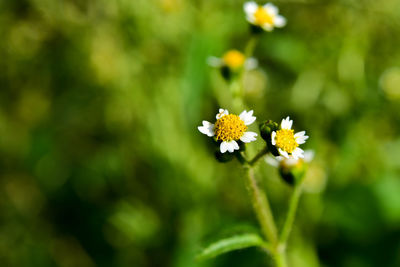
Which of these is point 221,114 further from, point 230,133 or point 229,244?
point 229,244

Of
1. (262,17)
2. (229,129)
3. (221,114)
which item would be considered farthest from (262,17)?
(229,129)

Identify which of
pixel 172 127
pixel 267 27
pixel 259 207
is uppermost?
pixel 172 127

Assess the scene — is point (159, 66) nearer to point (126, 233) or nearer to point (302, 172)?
point (126, 233)

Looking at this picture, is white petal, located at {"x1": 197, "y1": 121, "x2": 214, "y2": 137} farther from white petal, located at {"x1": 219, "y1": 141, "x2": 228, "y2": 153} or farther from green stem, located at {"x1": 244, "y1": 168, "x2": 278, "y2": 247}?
green stem, located at {"x1": 244, "y1": 168, "x2": 278, "y2": 247}

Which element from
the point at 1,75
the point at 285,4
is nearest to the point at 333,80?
the point at 285,4

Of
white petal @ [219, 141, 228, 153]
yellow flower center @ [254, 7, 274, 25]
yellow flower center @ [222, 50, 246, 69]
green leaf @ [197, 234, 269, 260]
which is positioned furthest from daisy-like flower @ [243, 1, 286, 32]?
green leaf @ [197, 234, 269, 260]

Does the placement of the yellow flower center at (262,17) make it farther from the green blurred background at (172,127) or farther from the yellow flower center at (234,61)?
the green blurred background at (172,127)
